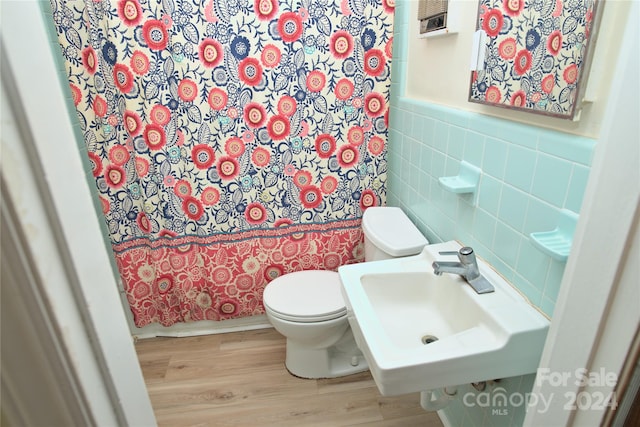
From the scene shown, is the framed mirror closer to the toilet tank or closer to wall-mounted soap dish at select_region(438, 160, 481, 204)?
wall-mounted soap dish at select_region(438, 160, 481, 204)

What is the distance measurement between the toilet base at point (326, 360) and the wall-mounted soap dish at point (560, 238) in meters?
1.16

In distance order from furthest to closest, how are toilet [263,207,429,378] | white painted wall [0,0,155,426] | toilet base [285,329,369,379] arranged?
toilet base [285,329,369,379] → toilet [263,207,429,378] → white painted wall [0,0,155,426]

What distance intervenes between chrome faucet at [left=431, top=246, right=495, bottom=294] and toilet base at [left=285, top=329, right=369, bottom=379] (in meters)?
0.88

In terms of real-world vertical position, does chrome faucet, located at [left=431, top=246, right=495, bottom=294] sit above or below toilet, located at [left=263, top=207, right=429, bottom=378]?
above

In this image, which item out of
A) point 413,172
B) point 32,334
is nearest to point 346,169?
point 413,172

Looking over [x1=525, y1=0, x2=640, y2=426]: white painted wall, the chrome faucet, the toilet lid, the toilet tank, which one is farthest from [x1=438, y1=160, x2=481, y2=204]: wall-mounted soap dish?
the toilet lid

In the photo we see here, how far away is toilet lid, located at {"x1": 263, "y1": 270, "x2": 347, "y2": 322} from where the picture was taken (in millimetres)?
1649

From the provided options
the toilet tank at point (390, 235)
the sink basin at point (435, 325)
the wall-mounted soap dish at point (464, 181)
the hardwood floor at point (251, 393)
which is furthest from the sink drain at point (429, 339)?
the hardwood floor at point (251, 393)

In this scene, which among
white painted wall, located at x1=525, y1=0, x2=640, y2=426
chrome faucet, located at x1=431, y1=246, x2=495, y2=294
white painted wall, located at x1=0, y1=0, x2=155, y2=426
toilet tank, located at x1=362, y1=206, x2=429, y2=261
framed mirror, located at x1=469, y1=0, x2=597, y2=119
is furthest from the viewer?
toilet tank, located at x1=362, y1=206, x2=429, y2=261

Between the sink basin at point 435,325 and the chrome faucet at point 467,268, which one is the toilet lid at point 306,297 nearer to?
the sink basin at point 435,325

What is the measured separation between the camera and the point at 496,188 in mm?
1131

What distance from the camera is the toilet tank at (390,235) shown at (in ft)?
4.89

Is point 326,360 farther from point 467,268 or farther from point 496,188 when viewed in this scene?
point 496,188

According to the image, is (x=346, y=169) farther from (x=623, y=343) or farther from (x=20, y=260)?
(x=20, y=260)
